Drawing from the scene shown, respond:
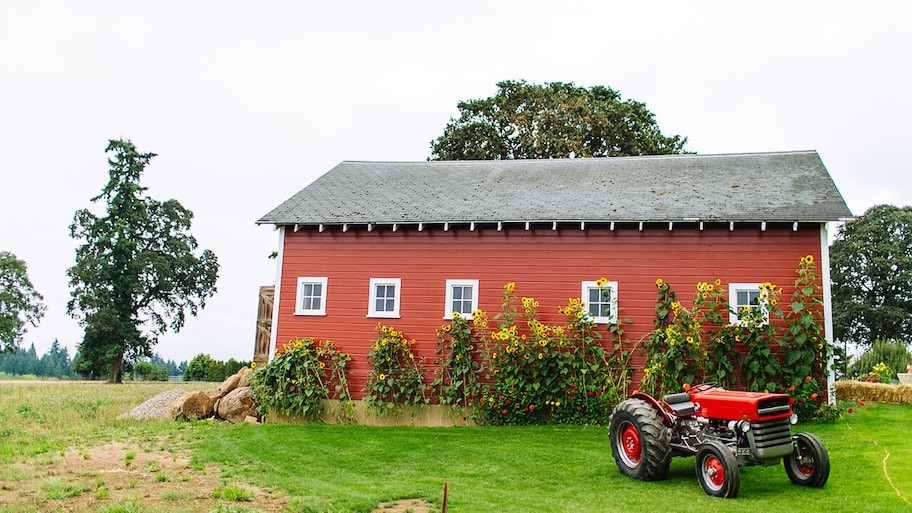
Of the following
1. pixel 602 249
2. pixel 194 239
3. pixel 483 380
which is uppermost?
pixel 194 239

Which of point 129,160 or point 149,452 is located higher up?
point 129,160

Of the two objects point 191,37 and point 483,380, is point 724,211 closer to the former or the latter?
point 483,380

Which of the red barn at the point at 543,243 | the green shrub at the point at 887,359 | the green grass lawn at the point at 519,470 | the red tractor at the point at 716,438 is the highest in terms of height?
the red barn at the point at 543,243

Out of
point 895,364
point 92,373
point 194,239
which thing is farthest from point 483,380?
point 92,373

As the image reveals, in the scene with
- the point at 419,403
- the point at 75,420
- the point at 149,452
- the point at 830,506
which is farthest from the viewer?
the point at 75,420

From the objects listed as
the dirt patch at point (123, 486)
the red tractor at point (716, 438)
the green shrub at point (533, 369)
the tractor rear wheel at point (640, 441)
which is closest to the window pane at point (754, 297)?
the green shrub at point (533, 369)

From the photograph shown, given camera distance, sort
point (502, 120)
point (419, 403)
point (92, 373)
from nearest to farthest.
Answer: point (419, 403), point (502, 120), point (92, 373)

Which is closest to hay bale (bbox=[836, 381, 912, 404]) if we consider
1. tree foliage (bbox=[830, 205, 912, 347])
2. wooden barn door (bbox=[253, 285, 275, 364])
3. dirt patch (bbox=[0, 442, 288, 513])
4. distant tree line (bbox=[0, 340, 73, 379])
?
dirt patch (bbox=[0, 442, 288, 513])

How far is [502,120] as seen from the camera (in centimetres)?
2595

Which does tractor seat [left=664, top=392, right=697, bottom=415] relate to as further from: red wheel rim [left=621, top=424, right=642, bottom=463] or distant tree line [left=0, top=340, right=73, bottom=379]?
distant tree line [left=0, top=340, right=73, bottom=379]

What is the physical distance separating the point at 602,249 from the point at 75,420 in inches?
444

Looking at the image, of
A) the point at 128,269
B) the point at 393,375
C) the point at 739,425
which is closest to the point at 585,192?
the point at 393,375

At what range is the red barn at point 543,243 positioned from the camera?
12.2 m

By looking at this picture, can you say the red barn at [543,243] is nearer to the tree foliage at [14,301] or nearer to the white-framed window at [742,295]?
the white-framed window at [742,295]
